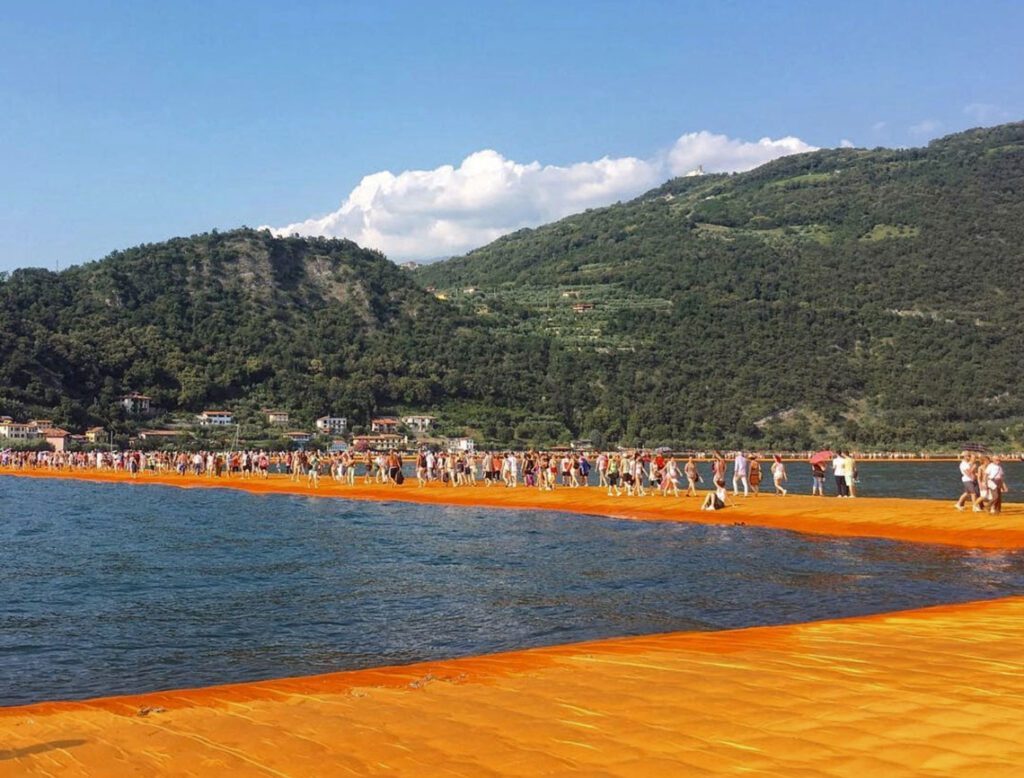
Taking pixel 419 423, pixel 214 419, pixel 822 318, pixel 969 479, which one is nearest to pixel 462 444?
pixel 419 423

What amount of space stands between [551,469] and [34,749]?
109ft

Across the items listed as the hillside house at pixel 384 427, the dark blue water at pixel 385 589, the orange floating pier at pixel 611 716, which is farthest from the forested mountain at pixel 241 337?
the orange floating pier at pixel 611 716

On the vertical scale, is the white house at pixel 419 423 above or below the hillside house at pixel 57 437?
above

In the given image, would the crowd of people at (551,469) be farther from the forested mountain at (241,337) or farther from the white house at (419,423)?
the white house at (419,423)

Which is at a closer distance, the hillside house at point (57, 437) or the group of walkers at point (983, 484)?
the group of walkers at point (983, 484)

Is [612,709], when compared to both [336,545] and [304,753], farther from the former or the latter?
[336,545]

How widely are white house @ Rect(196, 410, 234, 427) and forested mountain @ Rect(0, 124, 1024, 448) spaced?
16.6 feet

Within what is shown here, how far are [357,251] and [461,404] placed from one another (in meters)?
58.0

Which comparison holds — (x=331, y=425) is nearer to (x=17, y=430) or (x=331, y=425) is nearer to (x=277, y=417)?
(x=277, y=417)

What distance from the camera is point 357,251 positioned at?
173000mm

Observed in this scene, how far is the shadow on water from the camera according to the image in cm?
651

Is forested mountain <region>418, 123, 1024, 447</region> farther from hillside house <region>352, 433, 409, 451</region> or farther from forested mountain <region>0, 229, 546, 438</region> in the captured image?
hillside house <region>352, 433, 409, 451</region>

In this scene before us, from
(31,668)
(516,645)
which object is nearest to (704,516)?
(516,645)

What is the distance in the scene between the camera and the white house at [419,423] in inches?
4510
